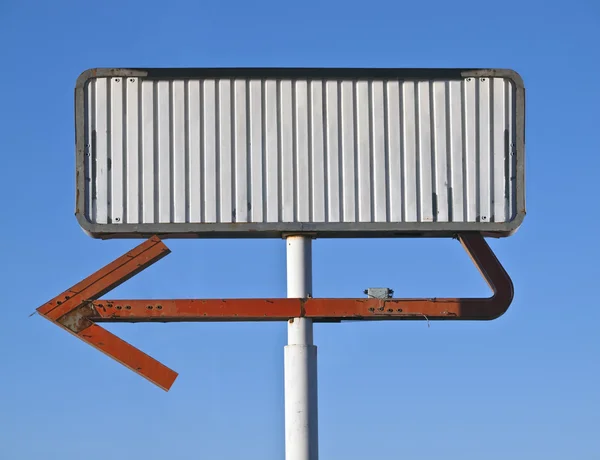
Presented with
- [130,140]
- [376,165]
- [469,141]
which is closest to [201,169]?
[130,140]

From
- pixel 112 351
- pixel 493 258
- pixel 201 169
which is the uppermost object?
pixel 201 169

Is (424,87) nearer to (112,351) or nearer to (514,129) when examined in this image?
(514,129)

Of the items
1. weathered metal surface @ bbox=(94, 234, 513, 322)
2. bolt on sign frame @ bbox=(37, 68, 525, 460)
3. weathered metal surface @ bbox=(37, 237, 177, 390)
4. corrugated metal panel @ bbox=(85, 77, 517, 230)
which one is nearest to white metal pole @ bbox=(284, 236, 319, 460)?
bolt on sign frame @ bbox=(37, 68, 525, 460)

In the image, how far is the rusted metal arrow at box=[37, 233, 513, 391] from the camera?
15.2m

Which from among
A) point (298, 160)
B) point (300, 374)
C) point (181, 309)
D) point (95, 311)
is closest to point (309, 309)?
point (300, 374)

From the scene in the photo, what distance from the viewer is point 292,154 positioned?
15.7 m

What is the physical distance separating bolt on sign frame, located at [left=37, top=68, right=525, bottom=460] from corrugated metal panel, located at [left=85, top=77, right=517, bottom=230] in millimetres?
13

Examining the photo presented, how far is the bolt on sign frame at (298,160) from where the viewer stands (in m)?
15.6

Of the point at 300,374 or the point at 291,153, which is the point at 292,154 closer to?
the point at 291,153

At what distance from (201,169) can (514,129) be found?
12.1 feet

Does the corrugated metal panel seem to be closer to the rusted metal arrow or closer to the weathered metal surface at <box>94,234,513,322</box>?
the rusted metal arrow

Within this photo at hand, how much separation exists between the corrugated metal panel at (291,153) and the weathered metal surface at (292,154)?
1 cm

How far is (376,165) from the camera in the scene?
15.8 metres

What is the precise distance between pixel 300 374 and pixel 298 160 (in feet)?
8.07
